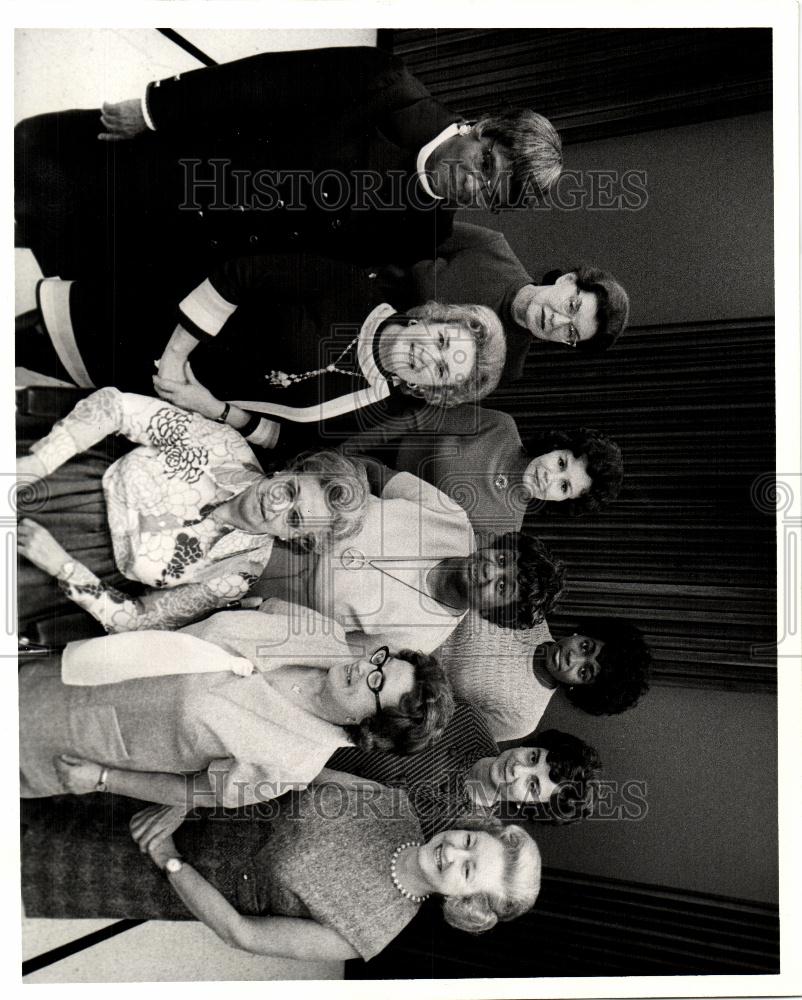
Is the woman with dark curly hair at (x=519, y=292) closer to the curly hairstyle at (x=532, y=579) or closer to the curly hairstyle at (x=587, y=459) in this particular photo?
the curly hairstyle at (x=587, y=459)

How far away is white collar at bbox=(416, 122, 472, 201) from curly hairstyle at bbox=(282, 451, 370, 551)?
0.77 m

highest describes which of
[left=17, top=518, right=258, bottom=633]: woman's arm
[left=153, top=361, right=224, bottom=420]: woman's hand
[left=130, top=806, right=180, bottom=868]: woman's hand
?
[left=153, top=361, right=224, bottom=420]: woman's hand

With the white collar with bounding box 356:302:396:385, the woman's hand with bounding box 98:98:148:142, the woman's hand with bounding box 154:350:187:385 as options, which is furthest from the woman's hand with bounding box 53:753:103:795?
the woman's hand with bounding box 98:98:148:142

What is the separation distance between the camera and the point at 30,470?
2467mm

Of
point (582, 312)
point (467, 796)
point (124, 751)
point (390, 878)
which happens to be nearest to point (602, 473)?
point (582, 312)

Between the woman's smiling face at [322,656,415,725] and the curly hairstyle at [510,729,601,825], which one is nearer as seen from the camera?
the woman's smiling face at [322,656,415,725]

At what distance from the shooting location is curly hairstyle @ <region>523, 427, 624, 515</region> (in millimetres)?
2486

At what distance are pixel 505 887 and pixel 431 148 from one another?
207cm

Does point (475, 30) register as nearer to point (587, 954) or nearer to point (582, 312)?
point (582, 312)

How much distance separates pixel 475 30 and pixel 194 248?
1021mm

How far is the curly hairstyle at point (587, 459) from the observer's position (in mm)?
2486

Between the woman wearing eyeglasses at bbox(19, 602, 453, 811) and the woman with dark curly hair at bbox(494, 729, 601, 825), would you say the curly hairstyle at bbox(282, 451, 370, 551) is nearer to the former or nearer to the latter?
the woman wearing eyeglasses at bbox(19, 602, 453, 811)

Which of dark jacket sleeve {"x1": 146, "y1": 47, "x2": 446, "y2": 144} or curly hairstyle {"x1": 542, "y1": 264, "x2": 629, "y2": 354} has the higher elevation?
dark jacket sleeve {"x1": 146, "y1": 47, "x2": 446, "y2": 144}

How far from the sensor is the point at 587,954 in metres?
2.58
